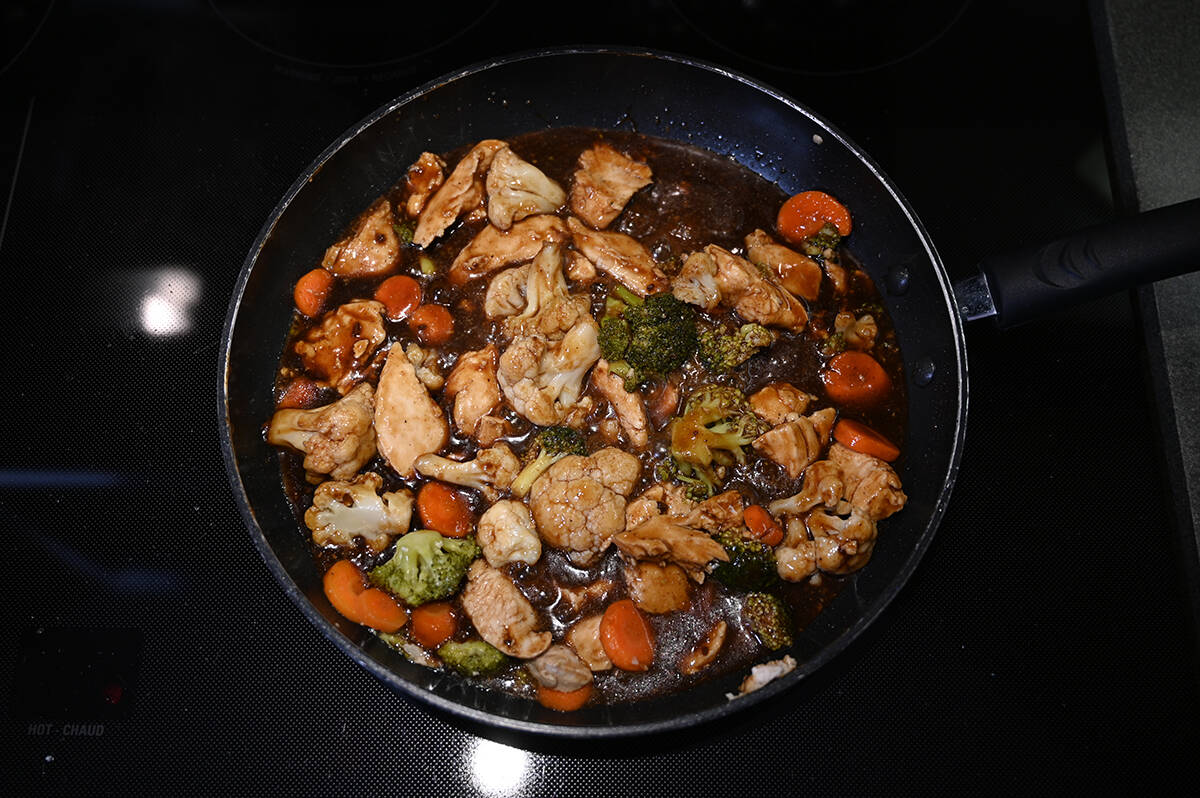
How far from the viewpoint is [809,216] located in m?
2.84

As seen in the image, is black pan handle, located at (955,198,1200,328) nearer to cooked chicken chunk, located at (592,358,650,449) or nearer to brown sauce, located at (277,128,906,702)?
brown sauce, located at (277,128,906,702)

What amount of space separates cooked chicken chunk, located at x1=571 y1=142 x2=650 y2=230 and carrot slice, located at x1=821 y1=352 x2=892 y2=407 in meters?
0.86

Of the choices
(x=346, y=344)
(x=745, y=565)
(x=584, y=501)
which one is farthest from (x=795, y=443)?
(x=346, y=344)

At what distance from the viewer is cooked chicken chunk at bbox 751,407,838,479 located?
2.50m

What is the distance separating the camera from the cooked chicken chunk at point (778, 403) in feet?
8.43

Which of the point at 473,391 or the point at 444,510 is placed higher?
the point at 473,391

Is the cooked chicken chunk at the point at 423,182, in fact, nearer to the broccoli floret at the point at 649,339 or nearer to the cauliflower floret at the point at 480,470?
the broccoli floret at the point at 649,339

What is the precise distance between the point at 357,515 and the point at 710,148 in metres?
1.67

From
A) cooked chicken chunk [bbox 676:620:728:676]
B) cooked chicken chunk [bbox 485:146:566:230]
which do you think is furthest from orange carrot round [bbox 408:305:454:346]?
cooked chicken chunk [bbox 676:620:728:676]

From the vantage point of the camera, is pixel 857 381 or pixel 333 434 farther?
pixel 857 381

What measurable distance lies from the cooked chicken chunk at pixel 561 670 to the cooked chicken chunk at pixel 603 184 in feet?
4.35

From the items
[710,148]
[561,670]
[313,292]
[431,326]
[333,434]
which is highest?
[710,148]

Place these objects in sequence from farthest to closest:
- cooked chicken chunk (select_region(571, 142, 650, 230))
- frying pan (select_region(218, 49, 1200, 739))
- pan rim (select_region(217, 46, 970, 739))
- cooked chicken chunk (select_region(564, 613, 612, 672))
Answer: cooked chicken chunk (select_region(571, 142, 650, 230)), cooked chicken chunk (select_region(564, 613, 612, 672)), frying pan (select_region(218, 49, 1200, 739)), pan rim (select_region(217, 46, 970, 739))

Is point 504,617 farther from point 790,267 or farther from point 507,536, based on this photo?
point 790,267
